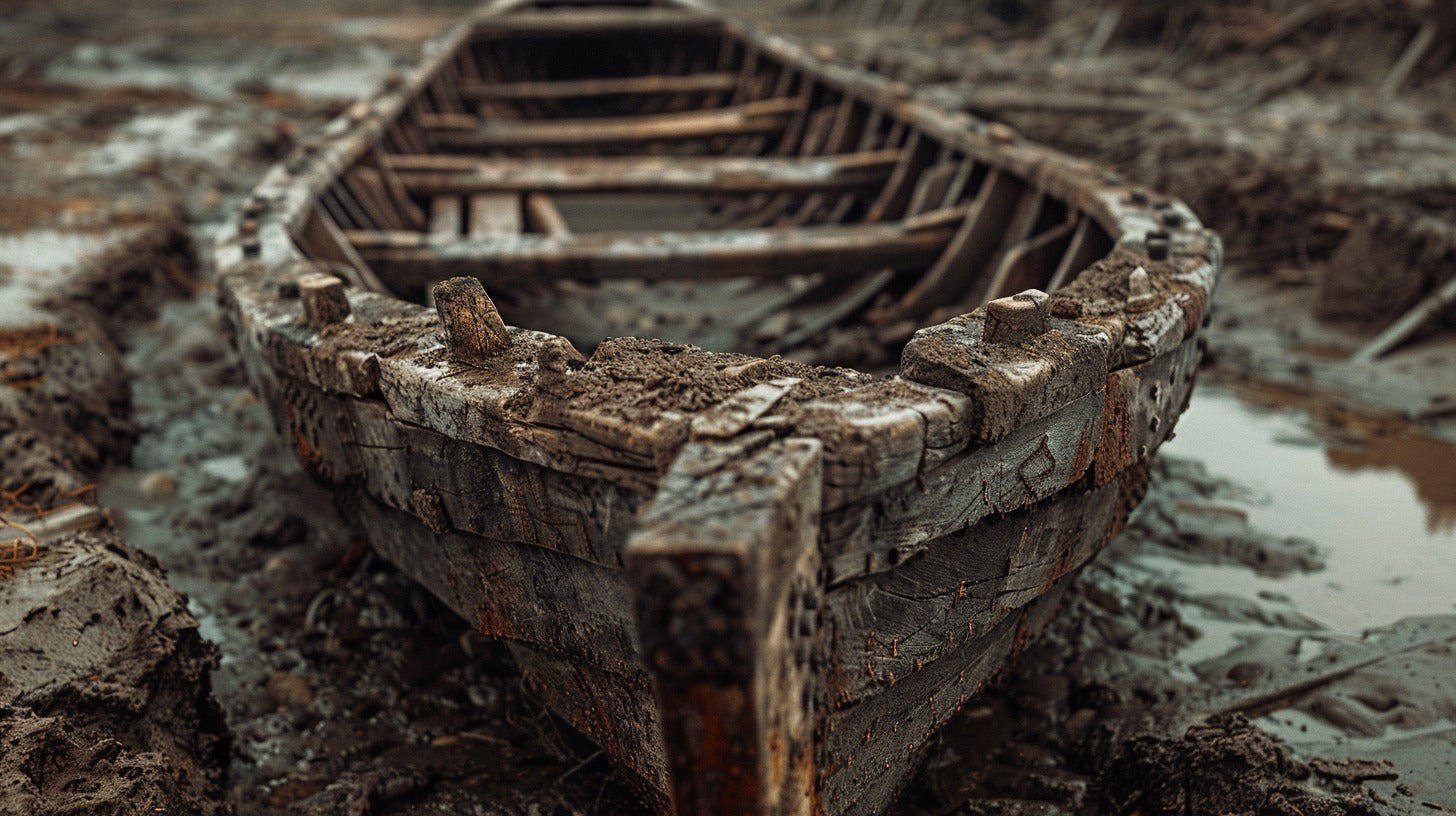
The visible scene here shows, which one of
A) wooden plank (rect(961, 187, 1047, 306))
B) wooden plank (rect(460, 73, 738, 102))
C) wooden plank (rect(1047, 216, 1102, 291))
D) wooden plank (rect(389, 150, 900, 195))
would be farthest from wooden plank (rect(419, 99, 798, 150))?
wooden plank (rect(1047, 216, 1102, 291))

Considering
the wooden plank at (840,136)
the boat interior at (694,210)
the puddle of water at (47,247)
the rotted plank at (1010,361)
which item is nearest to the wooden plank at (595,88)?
the boat interior at (694,210)

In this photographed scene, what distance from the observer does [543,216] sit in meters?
4.70

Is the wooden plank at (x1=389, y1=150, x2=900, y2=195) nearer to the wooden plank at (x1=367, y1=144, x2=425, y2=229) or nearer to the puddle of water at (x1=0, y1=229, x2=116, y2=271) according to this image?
the wooden plank at (x1=367, y1=144, x2=425, y2=229)

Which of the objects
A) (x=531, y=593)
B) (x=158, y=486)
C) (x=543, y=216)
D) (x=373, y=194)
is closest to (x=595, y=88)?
(x=543, y=216)

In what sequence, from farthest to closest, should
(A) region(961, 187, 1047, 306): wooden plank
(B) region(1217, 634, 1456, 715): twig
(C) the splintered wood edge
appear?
(A) region(961, 187, 1047, 306): wooden plank
(B) region(1217, 634, 1456, 715): twig
(C) the splintered wood edge

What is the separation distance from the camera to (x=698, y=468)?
1.46m

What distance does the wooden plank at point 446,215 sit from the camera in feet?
14.9

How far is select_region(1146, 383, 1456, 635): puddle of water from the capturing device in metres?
2.99

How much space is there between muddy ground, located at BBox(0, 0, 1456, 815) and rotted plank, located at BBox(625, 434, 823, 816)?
99 centimetres

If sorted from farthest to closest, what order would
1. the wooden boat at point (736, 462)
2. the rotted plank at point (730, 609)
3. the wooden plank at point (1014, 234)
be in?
the wooden plank at point (1014, 234)
the wooden boat at point (736, 462)
the rotted plank at point (730, 609)

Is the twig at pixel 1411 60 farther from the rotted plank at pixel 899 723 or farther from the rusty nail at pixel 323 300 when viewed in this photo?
the rusty nail at pixel 323 300

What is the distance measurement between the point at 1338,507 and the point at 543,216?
3280 mm

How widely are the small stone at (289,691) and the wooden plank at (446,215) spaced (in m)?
2.20

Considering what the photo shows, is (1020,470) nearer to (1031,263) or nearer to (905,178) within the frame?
(1031,263)
